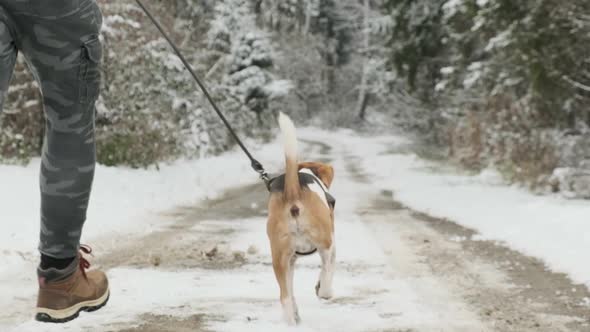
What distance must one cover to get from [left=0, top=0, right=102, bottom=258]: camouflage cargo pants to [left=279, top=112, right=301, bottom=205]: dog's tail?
4.73 ft

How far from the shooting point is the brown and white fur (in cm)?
402

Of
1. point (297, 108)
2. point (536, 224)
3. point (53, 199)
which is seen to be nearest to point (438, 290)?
point (53, 199)

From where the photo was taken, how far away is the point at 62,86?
2.53 meters

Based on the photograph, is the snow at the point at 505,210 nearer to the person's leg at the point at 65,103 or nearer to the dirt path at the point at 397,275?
the dirt path at the point at 397,275

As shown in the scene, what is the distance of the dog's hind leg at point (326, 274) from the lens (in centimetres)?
424

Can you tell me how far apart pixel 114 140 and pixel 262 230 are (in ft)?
21.7

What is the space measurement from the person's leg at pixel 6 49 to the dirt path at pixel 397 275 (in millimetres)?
1804

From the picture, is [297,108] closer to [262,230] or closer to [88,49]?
[262,230]

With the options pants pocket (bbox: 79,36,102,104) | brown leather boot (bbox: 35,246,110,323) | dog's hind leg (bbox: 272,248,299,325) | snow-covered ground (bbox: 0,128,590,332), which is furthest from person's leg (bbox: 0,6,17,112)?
dog's hind leg (bbox: 272,248,299,325)

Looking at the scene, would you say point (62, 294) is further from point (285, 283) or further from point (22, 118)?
point (22, 118)

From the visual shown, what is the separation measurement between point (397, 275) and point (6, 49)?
13.4ft

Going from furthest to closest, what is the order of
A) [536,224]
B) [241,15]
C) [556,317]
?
1. [241,15]
2. [536,224]
3. [556,317]

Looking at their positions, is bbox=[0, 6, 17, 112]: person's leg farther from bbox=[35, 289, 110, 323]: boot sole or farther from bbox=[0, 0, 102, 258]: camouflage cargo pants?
bbox=[35, 289, 110, 323]: boot sole

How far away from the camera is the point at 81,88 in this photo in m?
2.57
